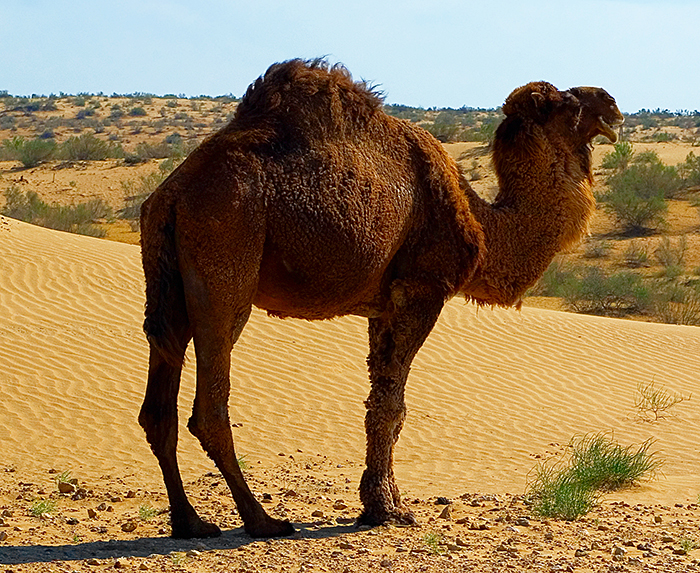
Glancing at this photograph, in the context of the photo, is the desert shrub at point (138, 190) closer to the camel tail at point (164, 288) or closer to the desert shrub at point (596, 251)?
the desert shrub at point (596, 251)

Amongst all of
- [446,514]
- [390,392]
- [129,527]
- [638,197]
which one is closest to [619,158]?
[638,197]

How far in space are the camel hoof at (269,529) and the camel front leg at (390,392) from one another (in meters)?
0.60

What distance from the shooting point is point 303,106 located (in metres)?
6.66

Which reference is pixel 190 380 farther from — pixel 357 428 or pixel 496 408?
pixel 496 408

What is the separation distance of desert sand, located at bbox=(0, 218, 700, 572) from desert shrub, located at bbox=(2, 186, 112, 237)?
39.9 feet

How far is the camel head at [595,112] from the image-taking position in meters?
7.82

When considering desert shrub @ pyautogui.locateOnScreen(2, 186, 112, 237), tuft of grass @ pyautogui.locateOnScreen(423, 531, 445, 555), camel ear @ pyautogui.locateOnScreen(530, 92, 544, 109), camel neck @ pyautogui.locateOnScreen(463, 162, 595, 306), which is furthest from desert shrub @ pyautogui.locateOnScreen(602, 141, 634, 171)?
tuft of grass @ pyautogui.locateOnScreen(423, 531, 445, 555)

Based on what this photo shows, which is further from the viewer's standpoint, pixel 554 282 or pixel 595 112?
pixel 554 282

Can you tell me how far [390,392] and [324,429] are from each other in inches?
178

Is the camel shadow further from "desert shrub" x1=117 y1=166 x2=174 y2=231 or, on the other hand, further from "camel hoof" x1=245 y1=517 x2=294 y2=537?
"desert shrub" x1=117 y1=166 x2=174 y2=231

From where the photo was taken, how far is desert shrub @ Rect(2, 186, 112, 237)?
31234 millimetres

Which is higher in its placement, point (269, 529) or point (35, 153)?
point (35, 153)

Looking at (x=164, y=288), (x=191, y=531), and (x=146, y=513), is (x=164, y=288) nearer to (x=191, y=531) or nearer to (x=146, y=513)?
(x=191, y=531)

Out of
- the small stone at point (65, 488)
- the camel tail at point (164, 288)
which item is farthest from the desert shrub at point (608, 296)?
the camel tail at point (164, 288)
